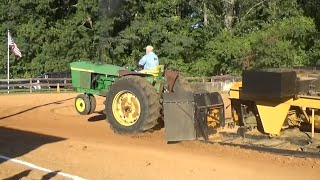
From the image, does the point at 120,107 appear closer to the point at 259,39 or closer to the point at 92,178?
the point at 92,178

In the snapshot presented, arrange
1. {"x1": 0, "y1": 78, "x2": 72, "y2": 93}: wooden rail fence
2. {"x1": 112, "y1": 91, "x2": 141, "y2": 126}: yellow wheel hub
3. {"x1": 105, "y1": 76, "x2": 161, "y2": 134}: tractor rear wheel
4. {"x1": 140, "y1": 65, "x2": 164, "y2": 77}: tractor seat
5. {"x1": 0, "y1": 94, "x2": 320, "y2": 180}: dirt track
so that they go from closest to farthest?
{"x1": 0, "y1": 94, "x2": 320, "y2": 180}: dirt track → {"x1": 105, "y1": 76, "x2": 161, "y2": 134}: tractor rear wheel → {"x1": 112, "y1": 91, "x2": 141, "y2": 126}: yellow wheel hub → {"x1": 140, "y1": 65, "x2": 164, "y2": 77}: tractor seat → {"x1": 0, "y1": 78, "x2": 72, "y2": 93}: wooden rail fence

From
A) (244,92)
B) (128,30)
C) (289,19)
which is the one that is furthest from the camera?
(128,30)

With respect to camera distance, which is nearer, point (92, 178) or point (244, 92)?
point (92, 178)

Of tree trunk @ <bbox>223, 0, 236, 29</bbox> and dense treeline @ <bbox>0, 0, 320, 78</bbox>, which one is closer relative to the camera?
dense treeline @ <bbox>0, 0, 320, 78</bbox>

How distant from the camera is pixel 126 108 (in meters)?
11.5

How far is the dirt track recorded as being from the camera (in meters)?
8.20

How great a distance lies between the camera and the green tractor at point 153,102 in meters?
10.2

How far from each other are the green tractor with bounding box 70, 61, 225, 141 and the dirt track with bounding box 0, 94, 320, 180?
29 centimetres

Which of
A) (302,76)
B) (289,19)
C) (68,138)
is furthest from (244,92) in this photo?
(289,19)

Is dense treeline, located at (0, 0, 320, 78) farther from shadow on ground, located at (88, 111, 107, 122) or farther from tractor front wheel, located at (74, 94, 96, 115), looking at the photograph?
tractor front wheel, located at (74, 94, 96, 115)

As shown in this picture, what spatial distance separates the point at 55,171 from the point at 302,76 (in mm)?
4866

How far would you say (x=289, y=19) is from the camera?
3903 centimetres

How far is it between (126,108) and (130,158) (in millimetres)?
2339

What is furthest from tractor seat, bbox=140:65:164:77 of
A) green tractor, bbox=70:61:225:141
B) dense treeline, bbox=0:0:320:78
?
dense treeline, bbox=0:0:320:78
